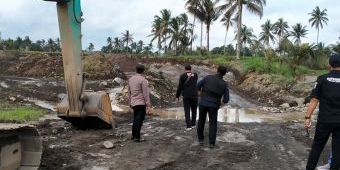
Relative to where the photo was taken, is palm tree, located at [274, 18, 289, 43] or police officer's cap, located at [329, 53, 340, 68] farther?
palm tree, located at [274, 18, 289, 43]

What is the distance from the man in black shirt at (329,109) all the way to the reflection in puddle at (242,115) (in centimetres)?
1018

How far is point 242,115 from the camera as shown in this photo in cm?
1986

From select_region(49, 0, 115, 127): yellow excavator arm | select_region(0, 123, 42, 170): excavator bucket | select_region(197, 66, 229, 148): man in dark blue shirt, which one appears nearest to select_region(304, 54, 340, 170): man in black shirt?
select_region(197, 66, 229, 148): man in dark blue shirt

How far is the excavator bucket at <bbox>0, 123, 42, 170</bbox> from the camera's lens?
671 cm

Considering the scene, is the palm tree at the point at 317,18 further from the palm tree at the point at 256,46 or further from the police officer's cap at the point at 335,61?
the police officer's cap at the point at 335,61

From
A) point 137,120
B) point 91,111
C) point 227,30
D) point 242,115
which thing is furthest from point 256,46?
point 137,120

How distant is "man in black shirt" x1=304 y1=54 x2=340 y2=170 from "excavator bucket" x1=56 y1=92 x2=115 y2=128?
221 inches

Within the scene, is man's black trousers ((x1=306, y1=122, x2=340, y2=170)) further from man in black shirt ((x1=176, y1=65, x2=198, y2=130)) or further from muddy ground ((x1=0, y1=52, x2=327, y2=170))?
man in black shirt ((x1=176, y1=65, x2=198, y2=130))

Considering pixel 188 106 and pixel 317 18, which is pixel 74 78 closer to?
pixel 188 106

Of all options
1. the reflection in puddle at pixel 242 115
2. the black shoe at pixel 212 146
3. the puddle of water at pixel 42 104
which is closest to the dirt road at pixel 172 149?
the black shoe at pixel 212 146

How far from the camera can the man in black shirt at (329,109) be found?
721 centimetres

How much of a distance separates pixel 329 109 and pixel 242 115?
41.5 ft

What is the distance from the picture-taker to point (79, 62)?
1084cm

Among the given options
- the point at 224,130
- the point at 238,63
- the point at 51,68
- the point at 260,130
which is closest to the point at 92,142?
the point at 224,130
